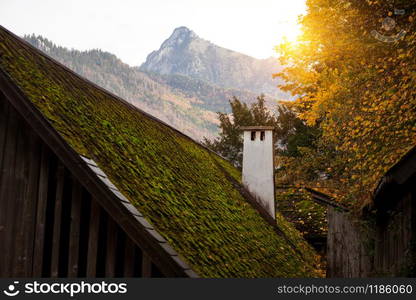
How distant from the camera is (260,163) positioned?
1600cm

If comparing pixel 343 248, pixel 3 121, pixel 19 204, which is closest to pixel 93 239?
pixel 19 204

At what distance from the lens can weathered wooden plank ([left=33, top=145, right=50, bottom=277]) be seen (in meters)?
6.14

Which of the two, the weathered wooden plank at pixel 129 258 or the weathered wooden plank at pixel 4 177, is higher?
the weathered wooden plank at pixel 4 177

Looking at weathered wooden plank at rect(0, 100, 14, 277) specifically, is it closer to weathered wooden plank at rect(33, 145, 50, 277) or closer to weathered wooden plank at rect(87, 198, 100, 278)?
weathered wooden plank at rect(33, 145, 50, 277)

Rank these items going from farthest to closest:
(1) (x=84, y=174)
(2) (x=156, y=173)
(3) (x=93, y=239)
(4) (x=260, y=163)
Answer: (4) (x=260, y=163) → (2) (x=156, y=173) → (3) (x=93, y=239) → (1) (x=84, y=174)

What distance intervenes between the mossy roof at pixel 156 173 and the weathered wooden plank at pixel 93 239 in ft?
2.02

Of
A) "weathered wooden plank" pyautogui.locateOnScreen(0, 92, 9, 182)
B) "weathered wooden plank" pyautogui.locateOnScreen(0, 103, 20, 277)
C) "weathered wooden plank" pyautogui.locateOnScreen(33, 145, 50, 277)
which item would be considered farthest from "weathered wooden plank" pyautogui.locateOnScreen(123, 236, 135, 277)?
"weathered wooden plank" pyautogui.locateOnScreen(0, 92, 9, 182)

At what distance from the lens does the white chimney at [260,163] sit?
15.8m

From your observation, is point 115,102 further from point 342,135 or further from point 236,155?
point 236,155

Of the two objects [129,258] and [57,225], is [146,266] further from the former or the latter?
[57,225]

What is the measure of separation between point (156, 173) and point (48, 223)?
2.86 meters

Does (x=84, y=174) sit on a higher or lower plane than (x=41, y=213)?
higher

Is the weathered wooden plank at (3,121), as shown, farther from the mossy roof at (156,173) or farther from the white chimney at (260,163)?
the white chimney at (260,163)

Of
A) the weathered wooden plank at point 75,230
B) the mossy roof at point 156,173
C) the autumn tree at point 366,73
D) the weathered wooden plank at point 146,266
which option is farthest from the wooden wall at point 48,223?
the autumn tree at point 366,73
